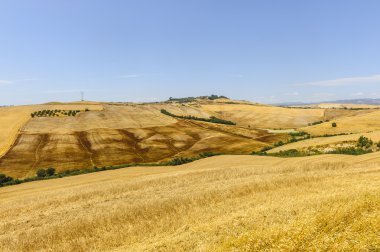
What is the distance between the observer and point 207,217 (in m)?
18.2

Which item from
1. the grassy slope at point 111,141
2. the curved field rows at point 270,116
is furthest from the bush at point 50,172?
the curved field rows at point 270,116

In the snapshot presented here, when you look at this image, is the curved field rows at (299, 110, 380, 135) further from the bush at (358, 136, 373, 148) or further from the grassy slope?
the bush at (358, 136, 373, 148)

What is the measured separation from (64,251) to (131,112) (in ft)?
449

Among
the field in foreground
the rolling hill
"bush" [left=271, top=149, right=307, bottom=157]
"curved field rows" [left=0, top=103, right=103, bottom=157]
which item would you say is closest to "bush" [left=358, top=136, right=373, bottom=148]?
"bush" [left=271, top=149, right=307, bottom=157]

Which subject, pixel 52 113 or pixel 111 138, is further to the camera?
pixel 52 113

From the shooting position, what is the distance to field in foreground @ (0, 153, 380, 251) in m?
11.5

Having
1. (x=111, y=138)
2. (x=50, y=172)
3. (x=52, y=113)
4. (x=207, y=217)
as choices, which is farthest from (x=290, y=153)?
(x=52, y=113)

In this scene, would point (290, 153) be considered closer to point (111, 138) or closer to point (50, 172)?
point (50, 172)

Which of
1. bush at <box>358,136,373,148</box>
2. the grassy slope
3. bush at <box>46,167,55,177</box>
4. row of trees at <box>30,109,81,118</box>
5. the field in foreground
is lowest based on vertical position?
bush at <box>46,167,55,177</box>

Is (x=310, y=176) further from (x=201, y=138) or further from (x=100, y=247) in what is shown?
(x=201, y=138)

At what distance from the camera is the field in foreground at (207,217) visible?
1155 cm

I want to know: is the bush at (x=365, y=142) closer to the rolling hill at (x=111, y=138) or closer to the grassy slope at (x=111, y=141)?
the rolling hill at (x=111, y=138)

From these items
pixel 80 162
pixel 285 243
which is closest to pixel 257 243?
pixel 285 243

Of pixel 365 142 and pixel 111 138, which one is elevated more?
pixel 365 142
